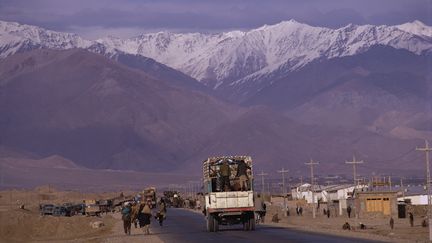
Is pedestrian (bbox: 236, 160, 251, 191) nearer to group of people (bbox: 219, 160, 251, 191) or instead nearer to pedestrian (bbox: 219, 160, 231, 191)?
group of people (bbox: 219, 160, 251, 191)

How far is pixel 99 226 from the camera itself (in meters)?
83.1

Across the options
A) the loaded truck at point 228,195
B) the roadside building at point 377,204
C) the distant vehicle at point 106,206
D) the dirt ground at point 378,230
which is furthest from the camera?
the distant vehicle at point 106,206

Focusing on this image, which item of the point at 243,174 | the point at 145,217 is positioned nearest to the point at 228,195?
the point at 243,174

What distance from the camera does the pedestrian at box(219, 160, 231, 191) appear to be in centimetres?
5740

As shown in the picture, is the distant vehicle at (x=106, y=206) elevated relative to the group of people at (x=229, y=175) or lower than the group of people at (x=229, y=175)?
elevated

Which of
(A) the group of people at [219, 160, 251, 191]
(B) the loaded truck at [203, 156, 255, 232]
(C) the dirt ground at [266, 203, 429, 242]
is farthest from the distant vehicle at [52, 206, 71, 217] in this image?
(A) the group of people at [219, 160, 251, 191]

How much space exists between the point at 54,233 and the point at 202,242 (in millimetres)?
35947

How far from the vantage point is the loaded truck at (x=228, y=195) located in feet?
185

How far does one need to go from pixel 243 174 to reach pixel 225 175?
3.04 ft

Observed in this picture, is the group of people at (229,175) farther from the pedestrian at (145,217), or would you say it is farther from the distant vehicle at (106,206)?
the distant vehicle at (106,206)

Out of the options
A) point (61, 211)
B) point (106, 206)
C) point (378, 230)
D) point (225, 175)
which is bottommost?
point (378, 230)

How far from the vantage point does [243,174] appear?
57969mm

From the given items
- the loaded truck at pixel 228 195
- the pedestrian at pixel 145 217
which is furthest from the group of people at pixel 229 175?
the pedestrian at pixel 145 217

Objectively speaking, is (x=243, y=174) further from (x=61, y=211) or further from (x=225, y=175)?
(x=61, y=211)
